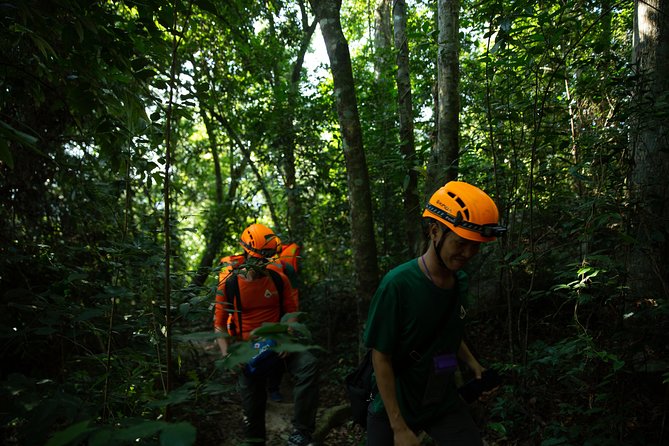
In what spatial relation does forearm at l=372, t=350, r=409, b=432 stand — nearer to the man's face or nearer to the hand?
the hand

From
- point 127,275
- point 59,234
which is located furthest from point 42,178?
point 127,275

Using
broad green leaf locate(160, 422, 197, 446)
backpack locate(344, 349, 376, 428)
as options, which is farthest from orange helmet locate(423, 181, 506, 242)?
broad green leaf locate(160, 422, 197, 446)

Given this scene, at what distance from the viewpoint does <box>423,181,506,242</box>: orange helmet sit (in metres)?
2.48

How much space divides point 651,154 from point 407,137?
3119 mm

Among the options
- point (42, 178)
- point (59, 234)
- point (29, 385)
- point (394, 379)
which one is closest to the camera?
point (29, 385)

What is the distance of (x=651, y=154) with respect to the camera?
4074 mm

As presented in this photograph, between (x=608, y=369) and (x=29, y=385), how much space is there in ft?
13.5

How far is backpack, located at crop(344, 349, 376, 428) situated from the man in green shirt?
7 centimetres

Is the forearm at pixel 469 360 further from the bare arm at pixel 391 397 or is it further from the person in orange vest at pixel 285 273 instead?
the person in orange vest at pixel 285 273

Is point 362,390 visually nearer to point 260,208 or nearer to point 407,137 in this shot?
point 407,137

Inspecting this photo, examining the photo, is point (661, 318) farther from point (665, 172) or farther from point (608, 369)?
point (665, 172)

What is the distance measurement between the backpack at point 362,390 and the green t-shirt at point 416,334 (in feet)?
0.27

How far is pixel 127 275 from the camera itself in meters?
2.71

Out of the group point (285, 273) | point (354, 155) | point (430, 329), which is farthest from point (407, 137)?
point (430, 329)
